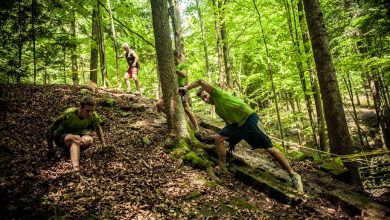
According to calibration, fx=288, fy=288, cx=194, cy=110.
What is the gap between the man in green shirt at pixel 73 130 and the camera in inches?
207

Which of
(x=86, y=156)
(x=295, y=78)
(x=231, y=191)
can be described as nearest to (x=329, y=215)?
(x=231, y=191)

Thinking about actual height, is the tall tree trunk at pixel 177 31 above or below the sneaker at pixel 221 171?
above

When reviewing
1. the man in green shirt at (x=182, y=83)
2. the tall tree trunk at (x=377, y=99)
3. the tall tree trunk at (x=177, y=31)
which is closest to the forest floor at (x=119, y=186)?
the man in green shirt at (x=182, y=83)

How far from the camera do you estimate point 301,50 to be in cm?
1183

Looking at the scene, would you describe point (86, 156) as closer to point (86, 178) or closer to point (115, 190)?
point (86, 178)

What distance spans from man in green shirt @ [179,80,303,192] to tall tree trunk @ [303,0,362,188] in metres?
1.86

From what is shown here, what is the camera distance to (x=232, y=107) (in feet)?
19.6

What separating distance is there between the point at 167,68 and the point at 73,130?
2334 millimetres

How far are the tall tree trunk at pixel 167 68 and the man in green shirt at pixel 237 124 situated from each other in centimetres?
61

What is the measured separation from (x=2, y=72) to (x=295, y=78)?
42.3ft

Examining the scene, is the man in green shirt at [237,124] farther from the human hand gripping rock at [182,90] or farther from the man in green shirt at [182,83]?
the man in green shirt at [182,83]

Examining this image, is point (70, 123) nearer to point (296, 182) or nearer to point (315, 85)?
point (296, 182)

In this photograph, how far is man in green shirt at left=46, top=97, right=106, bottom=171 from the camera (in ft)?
17.3

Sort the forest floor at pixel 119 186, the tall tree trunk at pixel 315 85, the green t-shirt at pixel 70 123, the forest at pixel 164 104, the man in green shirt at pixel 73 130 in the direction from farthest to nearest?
the tall tree trunk at pixel 315 85, the green t-shirt at pixel 70 123, the man in green shirt at pixel 73 130, the forest at pixel 164 104, the forest floor at pixel 119 186
